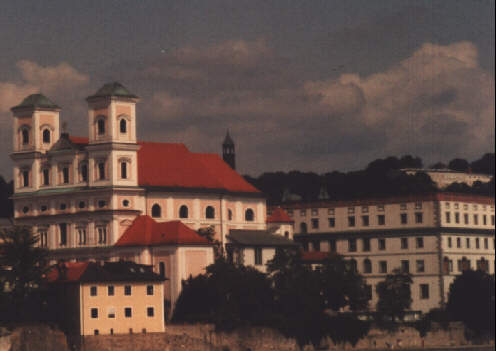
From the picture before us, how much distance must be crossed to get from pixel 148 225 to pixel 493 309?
3180 centimetres

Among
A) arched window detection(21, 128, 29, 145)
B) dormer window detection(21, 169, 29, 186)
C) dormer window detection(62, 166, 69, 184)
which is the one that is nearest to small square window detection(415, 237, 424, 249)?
dormer window detection(62, 166, 69, 184)

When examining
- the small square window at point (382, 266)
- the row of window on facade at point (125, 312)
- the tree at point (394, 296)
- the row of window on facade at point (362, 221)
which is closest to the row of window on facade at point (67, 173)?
the row of window on facade at point (125, 312)

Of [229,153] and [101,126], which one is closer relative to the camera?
[101,126]

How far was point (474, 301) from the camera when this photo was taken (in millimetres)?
118562

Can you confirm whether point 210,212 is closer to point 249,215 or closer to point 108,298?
point 249,215

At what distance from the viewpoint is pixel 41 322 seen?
303ft

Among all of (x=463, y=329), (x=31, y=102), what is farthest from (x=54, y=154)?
(x=463, y=329)

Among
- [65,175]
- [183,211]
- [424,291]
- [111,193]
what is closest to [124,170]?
[111,193]

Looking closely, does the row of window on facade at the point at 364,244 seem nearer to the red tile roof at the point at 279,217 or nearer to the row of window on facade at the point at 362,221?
the row of window on facade at the point at 362,221

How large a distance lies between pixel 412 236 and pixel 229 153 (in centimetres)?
1916

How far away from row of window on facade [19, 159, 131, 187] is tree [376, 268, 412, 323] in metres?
23.9

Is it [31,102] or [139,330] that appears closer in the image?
[139,330]

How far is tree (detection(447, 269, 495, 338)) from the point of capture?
117125mm

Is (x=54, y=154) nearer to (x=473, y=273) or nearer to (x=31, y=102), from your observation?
(x=31, y=102)
